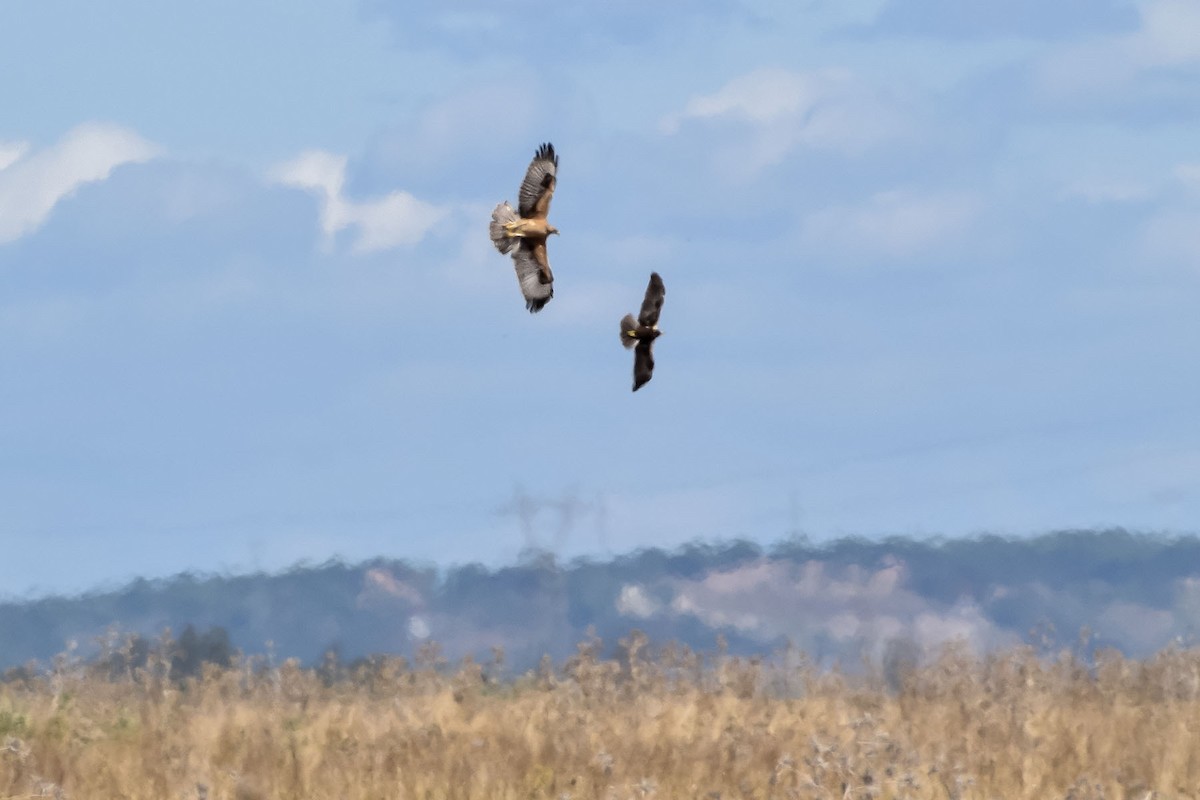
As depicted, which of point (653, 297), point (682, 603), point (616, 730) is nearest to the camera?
point (653, 297)

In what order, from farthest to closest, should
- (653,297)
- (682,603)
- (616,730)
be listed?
(682,603) < (616,730) < (653,297)

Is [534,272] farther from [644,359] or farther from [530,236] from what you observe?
[644,359]

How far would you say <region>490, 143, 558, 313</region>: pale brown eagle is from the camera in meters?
13.4

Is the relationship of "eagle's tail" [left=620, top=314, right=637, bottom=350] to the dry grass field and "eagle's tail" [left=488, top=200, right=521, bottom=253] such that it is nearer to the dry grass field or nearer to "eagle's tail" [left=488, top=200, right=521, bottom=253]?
"eagle's tail" [left=488, top=200, right=521, bottom=253]

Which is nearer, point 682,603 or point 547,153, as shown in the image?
point 547,153

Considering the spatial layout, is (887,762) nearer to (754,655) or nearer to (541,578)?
(754,655)

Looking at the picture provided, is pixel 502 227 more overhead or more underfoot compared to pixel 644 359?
more overhead

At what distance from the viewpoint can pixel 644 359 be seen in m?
12.9

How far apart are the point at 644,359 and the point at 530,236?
1233 millimetres

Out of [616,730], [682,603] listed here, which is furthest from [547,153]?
[682,603]

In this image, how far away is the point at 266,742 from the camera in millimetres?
14242

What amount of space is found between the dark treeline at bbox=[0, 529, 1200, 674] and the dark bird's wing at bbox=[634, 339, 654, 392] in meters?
5.45

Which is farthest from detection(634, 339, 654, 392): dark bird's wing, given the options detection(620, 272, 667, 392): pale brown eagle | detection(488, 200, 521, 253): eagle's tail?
detection(488, 200, 521, 253): eagle's tail

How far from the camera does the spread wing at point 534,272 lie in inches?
527
